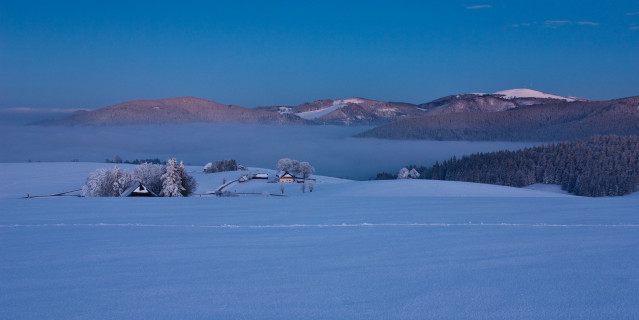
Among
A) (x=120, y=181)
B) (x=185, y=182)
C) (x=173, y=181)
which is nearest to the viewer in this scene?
(x=173, y=181)

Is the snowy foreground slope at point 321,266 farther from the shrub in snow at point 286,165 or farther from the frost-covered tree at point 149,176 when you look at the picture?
the shrub in snow at point 286,165

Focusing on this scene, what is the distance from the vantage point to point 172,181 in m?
34.2

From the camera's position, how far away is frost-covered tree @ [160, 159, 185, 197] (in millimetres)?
33500

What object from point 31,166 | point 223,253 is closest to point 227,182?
point 31,166

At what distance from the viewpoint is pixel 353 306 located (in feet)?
15.4

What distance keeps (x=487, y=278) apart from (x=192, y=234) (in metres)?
5.81

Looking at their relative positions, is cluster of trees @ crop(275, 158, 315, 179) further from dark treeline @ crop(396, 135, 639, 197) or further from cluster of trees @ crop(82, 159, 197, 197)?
cluster of trees @ crop(82, 159, 197, 197)

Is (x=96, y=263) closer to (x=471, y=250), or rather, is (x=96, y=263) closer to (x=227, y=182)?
(x=471, y=250)

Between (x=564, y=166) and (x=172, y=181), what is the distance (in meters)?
83.8

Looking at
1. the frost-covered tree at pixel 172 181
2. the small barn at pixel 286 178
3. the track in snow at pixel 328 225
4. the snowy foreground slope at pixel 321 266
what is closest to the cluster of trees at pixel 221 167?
the small barn at pixel 286 178

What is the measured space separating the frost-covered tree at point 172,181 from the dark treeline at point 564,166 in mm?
66096

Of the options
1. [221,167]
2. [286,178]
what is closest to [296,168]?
[286,178]

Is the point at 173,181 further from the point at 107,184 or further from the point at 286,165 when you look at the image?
the point at 286,165

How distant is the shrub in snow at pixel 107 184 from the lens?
34.5m
